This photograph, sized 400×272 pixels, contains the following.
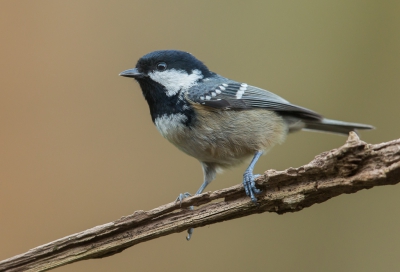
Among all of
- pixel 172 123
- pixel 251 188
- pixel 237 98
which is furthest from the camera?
pixel 237 98

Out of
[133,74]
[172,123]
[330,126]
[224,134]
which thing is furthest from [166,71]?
[330,126]

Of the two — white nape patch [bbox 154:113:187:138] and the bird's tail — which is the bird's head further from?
the bird's tail

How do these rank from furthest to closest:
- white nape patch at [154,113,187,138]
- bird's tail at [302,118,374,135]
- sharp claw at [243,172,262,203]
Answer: bird's tail at [302,118,374,135] < white nape patch at [154,113,187,138] < sharp claw at [243,172,262,203]

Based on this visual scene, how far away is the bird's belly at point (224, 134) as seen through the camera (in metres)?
2.06

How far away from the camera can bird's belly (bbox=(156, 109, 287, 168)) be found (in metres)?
2.06

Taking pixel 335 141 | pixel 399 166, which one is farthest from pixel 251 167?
pixel 335 141

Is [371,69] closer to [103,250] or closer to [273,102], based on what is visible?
[273,102]

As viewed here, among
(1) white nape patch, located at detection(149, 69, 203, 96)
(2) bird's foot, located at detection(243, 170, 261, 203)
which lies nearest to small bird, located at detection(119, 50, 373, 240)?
(1) white nape patch, located at detection(149, 69, 203, 96)

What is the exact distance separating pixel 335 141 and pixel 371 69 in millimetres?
672

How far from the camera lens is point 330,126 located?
2.47 m

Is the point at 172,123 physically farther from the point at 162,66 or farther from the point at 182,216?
the point at 182,216

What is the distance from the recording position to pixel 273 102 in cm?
229

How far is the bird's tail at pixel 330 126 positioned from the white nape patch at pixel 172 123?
86 cm

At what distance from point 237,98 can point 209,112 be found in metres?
0.22
